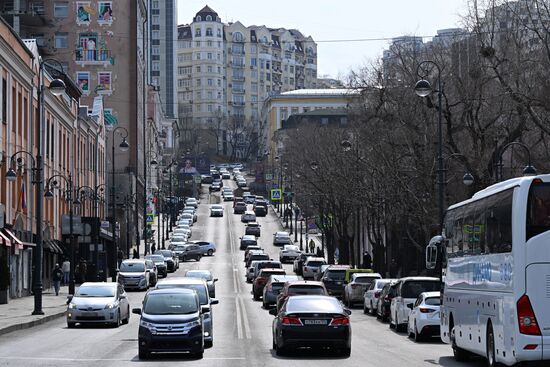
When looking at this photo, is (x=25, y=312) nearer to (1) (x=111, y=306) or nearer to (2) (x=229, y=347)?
(1) (x=111, y=306)

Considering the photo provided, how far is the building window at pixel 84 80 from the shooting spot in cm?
11688

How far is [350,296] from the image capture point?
52281 mm

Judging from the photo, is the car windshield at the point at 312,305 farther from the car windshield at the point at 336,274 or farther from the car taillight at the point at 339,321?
the car windshield at the point at 336,274

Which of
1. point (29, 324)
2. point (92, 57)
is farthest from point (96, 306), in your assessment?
point (92, 57)

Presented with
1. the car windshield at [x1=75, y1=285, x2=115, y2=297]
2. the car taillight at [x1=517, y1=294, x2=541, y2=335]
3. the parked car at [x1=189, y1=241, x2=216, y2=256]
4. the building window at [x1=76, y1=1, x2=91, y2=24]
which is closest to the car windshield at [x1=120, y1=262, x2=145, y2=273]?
the car windshield at [x1=75, y1=285, x2=115, y2=297]

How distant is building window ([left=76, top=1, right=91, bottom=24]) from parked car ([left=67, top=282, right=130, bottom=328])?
79880mm

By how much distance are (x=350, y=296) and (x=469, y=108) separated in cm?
1075

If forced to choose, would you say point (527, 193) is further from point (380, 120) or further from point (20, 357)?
point (380, 120)

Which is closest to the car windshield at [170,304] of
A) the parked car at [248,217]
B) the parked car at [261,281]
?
the parked car at [261,281]

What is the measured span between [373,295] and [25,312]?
13.9 meters

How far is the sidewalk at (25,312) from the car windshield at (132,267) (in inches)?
227

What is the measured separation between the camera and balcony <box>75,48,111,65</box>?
11669cm

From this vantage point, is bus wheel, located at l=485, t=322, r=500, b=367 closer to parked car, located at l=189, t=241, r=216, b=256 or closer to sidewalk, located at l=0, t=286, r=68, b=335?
sidewalk, located at l=0, t=286, r=68, b=335

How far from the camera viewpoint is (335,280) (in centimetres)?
5800
